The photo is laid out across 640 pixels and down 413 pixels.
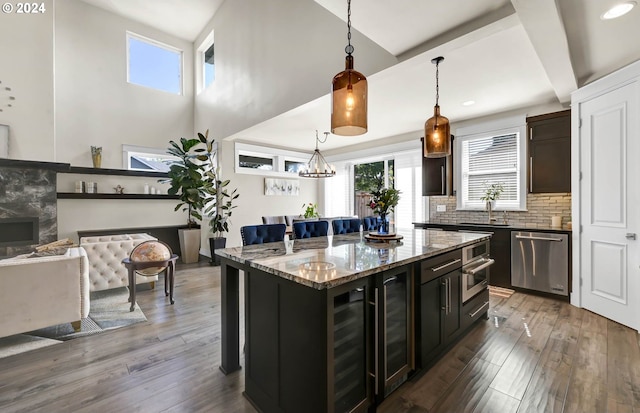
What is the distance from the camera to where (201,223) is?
6.61m

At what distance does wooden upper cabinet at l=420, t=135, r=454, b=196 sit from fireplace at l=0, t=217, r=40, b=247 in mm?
6722

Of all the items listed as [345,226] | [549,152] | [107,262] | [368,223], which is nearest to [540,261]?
[549,152]

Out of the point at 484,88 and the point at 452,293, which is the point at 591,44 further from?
the point at 452,293

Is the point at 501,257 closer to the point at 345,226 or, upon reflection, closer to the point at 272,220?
the point at 345,226

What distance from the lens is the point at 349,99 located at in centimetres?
184

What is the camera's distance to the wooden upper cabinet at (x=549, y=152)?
150 inches

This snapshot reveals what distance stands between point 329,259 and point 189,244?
192 inches

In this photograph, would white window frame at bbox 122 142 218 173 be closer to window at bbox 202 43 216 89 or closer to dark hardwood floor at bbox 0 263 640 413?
window at bbox 202 43 216 89

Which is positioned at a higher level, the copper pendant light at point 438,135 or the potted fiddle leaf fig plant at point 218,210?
the copper pendant light at point 438,135

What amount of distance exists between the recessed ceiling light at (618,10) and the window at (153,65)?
7491 millimetres

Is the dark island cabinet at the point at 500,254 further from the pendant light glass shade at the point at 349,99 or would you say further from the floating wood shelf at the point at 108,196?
the floating wood shelf at the point at 108,196

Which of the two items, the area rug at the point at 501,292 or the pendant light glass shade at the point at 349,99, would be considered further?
the area rug at the point at 501,292

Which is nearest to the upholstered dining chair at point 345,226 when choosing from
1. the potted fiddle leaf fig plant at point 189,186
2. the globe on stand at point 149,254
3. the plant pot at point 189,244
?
the globe on stand at point 149,254

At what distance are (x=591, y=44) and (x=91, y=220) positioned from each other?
7842 mm
